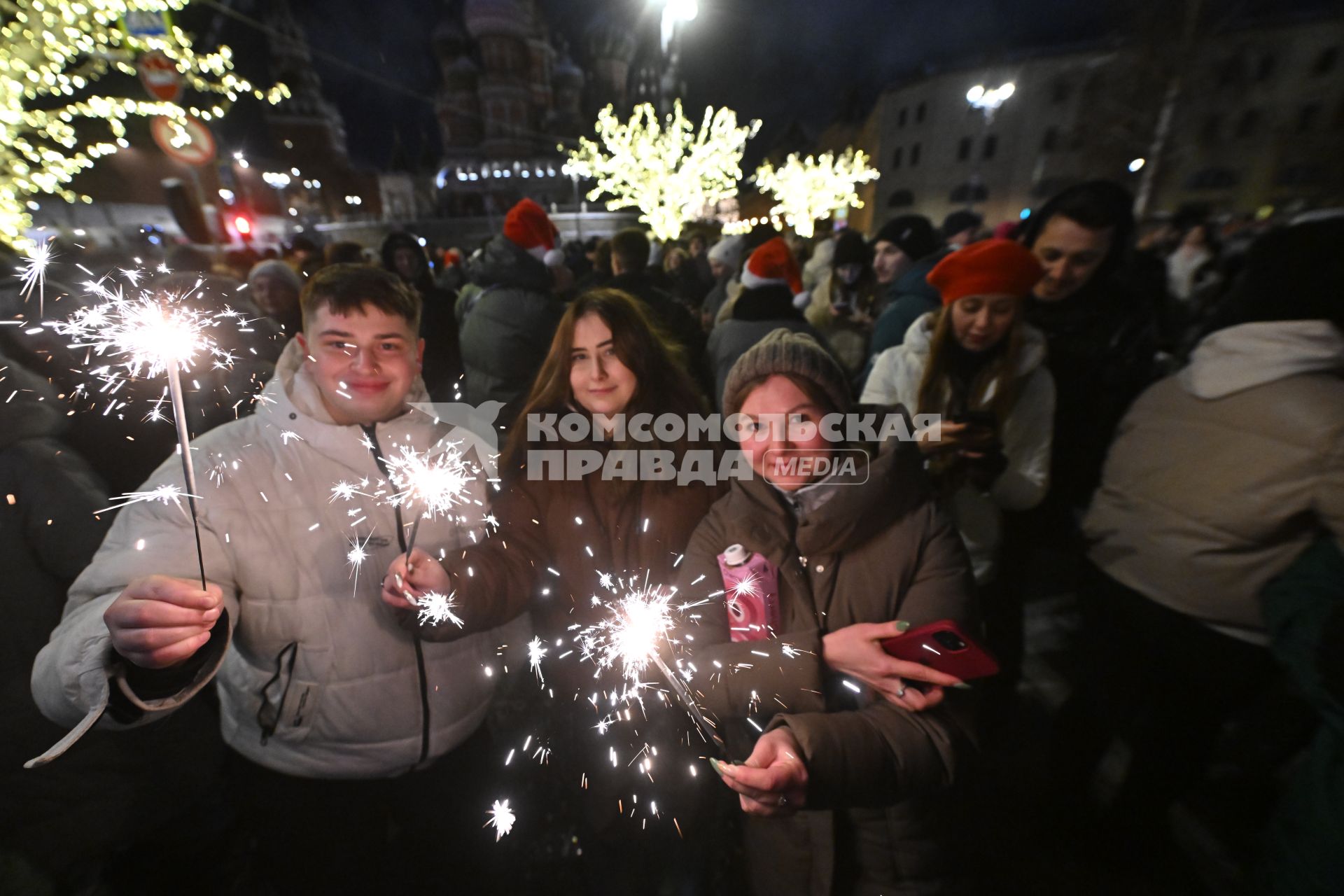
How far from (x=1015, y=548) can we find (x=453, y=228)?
163 ft

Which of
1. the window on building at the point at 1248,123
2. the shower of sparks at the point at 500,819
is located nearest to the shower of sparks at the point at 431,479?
the shower of sparks at the point at 500,819

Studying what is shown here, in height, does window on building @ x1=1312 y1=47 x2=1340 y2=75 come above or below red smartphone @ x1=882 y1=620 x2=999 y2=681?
above

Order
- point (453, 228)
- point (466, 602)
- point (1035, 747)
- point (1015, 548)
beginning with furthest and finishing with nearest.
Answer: point (453, 228) < point (1035, 747) < point (1015, 548) < point (466, 602)

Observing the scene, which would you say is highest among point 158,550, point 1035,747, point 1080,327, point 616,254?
point 616,254

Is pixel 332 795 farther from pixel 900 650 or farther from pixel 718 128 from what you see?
pixel 718 128

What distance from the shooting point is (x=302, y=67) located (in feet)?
183

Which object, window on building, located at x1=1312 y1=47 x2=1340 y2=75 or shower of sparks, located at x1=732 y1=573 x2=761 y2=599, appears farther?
window on building, located at x1=1312 y1=47 x2=1340 y2=75

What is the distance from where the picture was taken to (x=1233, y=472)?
1988mm

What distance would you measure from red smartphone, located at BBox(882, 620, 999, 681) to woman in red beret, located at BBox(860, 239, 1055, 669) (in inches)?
45.0

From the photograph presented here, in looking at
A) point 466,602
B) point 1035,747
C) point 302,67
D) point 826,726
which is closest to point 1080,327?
point 1035,747

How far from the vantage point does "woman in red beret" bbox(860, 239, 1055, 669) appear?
266cm

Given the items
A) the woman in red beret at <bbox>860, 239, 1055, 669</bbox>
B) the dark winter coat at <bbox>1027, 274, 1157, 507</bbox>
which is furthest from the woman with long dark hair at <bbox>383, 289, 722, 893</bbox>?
the dark winter coat at <bbox>1027, 274, 1157, 507</bbox>

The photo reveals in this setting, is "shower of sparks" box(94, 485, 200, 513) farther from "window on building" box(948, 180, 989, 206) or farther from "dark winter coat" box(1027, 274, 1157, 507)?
"window on building" box(948, 180, 989, 206)

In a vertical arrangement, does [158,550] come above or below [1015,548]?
above
